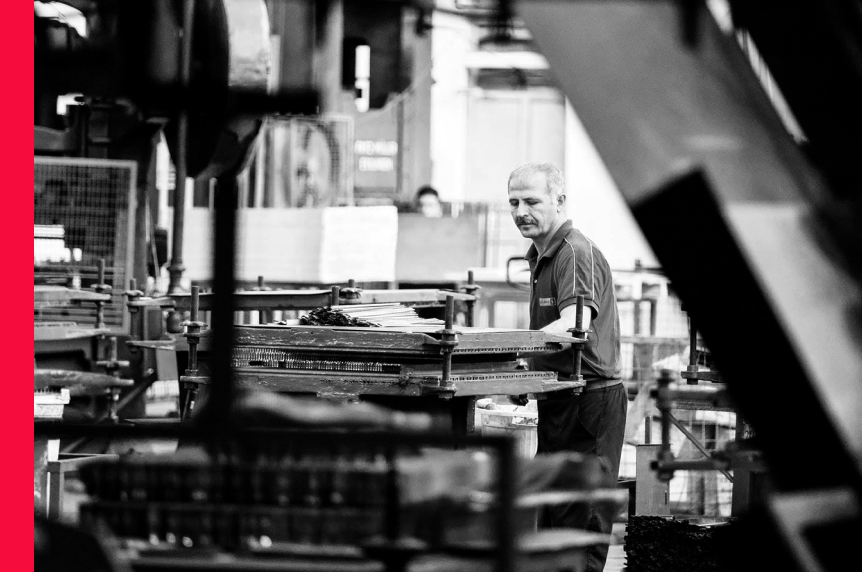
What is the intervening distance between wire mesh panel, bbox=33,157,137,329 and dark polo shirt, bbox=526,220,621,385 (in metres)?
4.21

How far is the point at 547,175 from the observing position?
556 cm

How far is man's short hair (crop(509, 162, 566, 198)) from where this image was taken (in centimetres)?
555

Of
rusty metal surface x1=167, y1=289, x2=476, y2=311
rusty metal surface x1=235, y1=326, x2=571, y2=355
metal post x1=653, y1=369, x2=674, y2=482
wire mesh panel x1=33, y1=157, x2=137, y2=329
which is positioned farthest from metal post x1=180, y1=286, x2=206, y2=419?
wire mesh panel x1=33, y1=157, x2=137, y2=329

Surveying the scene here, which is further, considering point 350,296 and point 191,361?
point 350,296

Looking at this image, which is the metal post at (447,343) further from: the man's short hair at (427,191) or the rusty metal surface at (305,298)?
the man's short hair at (427,191)

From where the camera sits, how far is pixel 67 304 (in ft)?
25.9

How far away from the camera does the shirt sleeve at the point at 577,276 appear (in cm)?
534

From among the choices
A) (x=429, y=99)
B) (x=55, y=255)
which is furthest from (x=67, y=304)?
(x=429, y=99)

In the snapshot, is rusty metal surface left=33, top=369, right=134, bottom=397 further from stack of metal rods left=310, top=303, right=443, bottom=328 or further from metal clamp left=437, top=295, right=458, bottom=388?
metal clamp left=437, top=295, right=458, bottom=388

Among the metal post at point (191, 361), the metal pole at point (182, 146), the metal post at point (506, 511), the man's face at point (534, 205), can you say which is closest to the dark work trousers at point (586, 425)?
the man's face at point (534, 205)

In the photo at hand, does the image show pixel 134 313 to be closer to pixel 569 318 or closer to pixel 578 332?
pixel 569 318

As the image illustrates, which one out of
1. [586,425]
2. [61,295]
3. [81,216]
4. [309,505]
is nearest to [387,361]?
[586,425]

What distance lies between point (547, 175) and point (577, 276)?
563 mm

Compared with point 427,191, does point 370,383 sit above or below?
below
